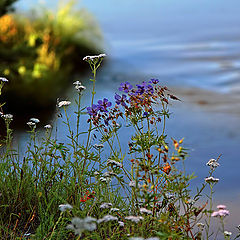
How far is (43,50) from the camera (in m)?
11.3

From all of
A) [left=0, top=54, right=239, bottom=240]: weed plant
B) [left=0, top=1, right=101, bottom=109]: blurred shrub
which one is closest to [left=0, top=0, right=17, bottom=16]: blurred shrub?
[left=0, top=1, right=101, bottom=109]: blurred shrub

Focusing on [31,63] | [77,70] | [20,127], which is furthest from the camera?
[77,70]

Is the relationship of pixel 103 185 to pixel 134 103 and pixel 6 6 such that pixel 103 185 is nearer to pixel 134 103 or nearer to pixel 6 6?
pixel 134 103

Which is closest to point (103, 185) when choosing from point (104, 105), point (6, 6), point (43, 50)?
point (104, 105)

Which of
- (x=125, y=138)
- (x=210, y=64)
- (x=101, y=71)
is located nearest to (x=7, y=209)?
(x=125, y=138)

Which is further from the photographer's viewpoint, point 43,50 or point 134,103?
point 43,50

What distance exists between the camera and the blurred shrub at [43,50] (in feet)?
30.6

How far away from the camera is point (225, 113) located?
9.32 m

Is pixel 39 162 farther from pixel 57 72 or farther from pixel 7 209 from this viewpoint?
pixel 57 72

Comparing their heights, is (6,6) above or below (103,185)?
above

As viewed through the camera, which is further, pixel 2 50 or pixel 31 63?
pixel 31 63

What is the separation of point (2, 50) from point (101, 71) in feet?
18.0

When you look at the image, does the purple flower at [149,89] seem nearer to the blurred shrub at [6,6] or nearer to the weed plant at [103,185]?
the weed plant at [103,185]

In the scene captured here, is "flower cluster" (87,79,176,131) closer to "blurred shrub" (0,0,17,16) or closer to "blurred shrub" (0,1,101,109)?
"blurred shrub" (0,1,101,109)
